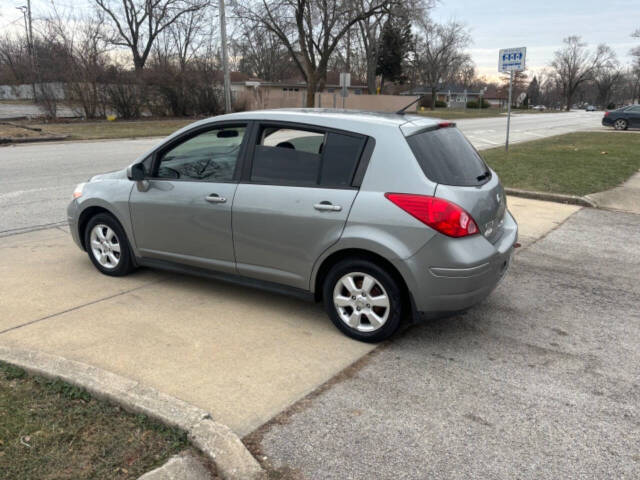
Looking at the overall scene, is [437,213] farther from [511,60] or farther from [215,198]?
[511,60]

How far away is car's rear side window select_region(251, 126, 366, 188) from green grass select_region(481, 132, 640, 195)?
6.90 m

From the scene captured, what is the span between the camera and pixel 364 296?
12.9 feet

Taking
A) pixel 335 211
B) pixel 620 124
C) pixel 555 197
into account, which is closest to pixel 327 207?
pixel 335 211

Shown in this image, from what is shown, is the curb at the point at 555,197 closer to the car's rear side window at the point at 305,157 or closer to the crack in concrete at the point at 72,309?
the car's rear side window at the point at 305,157

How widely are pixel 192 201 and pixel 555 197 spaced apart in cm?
702

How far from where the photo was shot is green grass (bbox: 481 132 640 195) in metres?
10.3

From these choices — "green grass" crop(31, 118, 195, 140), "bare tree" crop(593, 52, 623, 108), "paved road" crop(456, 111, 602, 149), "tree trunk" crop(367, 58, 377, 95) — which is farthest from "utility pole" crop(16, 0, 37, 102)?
"bare tree" crop(593, 52, 623, 108)

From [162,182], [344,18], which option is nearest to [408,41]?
[344,18]

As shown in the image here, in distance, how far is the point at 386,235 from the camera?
12.3 feet

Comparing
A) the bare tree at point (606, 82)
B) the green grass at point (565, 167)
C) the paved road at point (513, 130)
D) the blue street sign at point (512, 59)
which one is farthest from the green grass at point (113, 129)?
the bare tree at point (606, 82)

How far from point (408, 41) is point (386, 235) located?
6969cm

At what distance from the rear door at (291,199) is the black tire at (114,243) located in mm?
1404

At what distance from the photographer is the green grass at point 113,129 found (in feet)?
72.8

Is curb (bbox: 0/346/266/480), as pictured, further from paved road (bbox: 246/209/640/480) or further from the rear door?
the rear door
